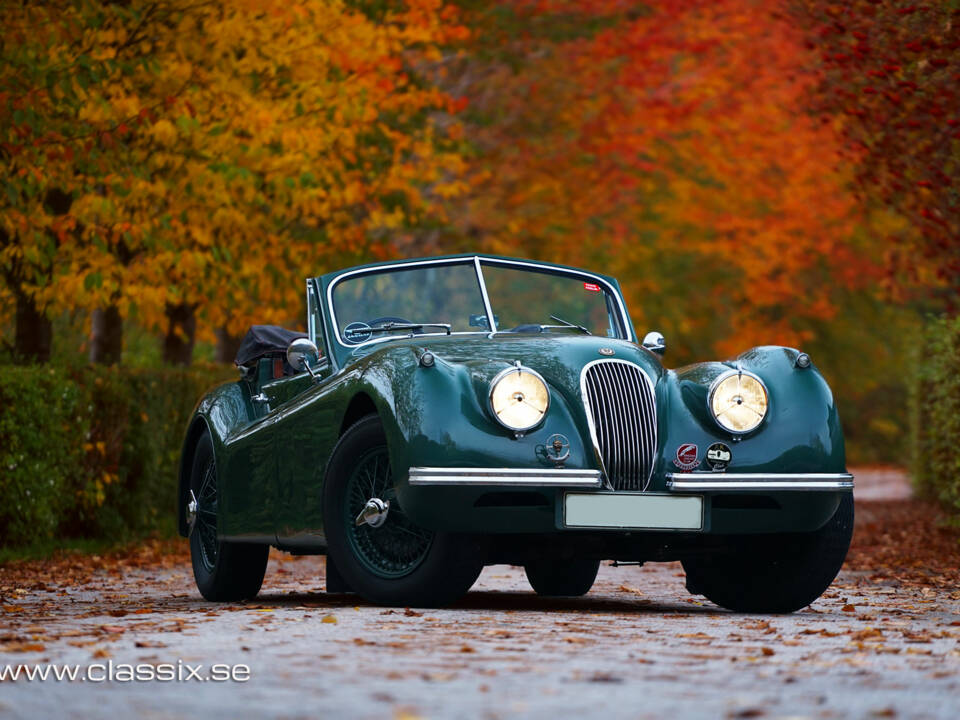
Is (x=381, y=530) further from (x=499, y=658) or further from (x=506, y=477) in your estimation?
(x=499, y=658)

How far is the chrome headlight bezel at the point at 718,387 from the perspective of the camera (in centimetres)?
885

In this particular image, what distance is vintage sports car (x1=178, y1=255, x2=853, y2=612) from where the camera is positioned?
8.57 metres

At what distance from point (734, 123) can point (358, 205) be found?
13.9 metres

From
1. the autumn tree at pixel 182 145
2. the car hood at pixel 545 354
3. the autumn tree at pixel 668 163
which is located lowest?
the car hood at pixel 545 354

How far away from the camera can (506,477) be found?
848 cm

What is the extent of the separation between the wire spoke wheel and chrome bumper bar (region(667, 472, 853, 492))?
1197mm

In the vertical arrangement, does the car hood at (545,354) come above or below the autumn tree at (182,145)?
below

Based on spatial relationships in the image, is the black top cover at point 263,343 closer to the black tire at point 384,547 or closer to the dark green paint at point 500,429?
the dark green paint at point 500,429

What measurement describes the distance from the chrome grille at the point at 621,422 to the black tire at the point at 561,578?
242 centimetres

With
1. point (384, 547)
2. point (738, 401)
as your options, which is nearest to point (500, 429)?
point (384, 547)

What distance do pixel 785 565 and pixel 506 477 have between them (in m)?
1.74

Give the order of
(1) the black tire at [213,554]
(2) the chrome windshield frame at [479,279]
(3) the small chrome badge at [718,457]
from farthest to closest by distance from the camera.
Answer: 1. (1) the black tire at [213,554]
2. (2) the chrome windshield frame at [479,279]
3. (3) the small chrome badge at [718,457]

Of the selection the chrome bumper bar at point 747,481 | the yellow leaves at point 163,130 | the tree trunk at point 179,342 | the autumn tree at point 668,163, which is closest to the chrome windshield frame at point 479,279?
the chrome bumper bar at point 747,481

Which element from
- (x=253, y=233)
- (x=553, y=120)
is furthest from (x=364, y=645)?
(x=553, y=120)
